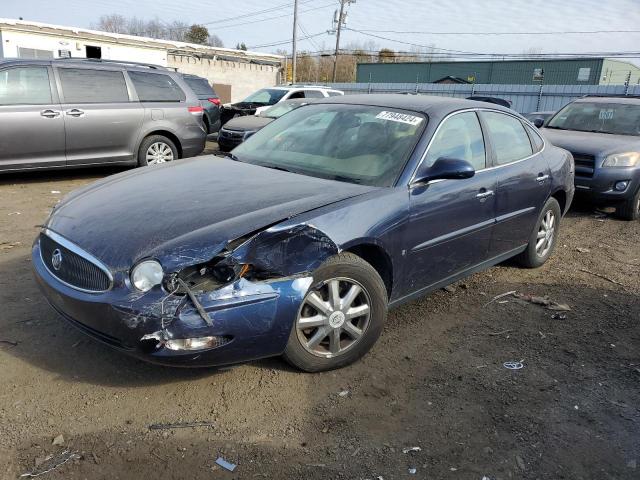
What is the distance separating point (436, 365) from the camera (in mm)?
3400

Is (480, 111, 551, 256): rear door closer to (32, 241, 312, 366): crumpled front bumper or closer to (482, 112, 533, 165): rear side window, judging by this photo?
(482, 112, 533, 165): rear side window

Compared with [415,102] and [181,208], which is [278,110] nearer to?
[415,102]

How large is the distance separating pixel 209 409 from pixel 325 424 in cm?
62

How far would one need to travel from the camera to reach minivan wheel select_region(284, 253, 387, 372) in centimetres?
296

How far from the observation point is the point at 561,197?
18.0ft

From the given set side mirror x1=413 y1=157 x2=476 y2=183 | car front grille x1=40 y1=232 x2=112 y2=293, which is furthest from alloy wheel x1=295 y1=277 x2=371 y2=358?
car front grille x1=40 y1=232 x2=112 y2=293

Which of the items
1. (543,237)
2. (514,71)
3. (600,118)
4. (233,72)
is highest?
(514,71)

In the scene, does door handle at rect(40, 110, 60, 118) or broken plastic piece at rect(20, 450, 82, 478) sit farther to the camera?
door handle at rect(40, 110, 60, 118)

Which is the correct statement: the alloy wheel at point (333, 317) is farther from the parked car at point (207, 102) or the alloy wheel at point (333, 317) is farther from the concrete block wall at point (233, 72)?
the concrete block wall at point (233, 72)

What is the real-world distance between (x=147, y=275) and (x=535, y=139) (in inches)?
158

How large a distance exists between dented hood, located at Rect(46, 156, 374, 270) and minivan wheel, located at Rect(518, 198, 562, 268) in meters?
2.49

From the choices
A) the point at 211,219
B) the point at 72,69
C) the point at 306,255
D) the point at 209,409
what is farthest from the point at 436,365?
the point at 72,69

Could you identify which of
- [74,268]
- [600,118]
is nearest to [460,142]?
[74,268]

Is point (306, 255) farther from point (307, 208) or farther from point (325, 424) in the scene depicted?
point (325, 424)
